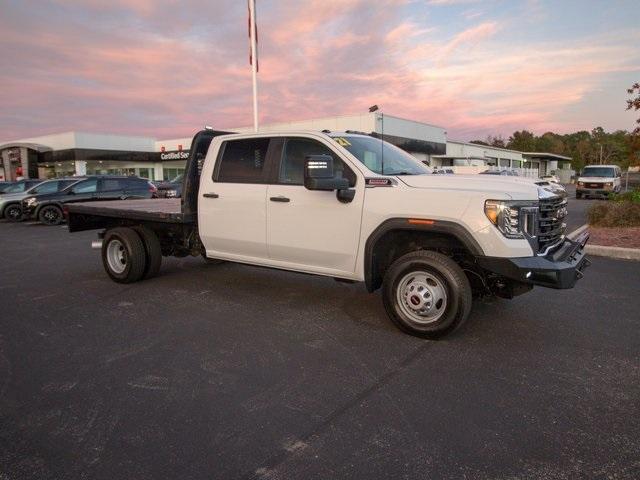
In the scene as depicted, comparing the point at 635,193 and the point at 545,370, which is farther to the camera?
the point at 635,193

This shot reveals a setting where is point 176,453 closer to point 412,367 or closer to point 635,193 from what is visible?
point 412,367

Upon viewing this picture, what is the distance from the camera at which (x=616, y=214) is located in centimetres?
1144

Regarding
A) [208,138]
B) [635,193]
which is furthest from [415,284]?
[635,193]

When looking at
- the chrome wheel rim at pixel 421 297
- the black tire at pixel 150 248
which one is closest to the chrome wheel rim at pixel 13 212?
the black tire at pixel 150 248

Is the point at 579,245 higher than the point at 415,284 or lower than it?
higher

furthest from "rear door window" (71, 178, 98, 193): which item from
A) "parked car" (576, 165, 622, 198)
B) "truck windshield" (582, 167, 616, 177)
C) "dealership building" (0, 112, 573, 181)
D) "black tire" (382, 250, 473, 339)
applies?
"dealership building" (0, 112, 573, 181)

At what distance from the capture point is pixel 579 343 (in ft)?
14.2

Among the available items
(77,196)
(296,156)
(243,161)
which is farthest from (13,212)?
(296,156)

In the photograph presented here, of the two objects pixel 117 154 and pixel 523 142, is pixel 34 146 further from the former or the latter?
pixel 523 142

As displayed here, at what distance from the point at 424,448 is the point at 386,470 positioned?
32 cm

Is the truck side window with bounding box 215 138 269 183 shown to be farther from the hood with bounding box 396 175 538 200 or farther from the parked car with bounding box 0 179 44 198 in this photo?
the parked car with bounding box 0 179 44 198

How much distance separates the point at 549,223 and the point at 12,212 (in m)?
19.5

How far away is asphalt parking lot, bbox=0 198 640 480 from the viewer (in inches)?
103

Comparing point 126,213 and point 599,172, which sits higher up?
point 599,172
